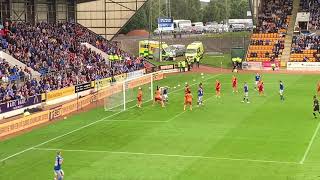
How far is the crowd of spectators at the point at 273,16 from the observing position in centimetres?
8032

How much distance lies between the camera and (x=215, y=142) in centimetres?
2930

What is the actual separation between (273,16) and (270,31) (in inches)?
161

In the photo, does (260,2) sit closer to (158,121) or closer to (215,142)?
(158,121)

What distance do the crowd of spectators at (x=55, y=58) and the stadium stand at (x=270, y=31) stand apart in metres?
18.4

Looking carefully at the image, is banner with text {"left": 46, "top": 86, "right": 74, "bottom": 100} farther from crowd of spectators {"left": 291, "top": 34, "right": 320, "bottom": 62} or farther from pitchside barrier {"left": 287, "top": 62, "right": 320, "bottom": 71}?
crowd of spectators {"left": 291, "top": 34, "right": 320, "bottom": 62}

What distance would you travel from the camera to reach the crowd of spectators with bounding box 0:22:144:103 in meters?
44.9

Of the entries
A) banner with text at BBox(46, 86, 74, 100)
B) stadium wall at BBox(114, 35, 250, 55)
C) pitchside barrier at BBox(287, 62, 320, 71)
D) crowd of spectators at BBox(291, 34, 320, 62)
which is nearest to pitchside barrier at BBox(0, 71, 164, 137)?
banner with text at BBox(46, 86, 74, 100)

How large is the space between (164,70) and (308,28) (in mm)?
25416

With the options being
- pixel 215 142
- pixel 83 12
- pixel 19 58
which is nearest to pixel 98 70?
pixel 19 58

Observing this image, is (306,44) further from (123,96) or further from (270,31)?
(123,96)

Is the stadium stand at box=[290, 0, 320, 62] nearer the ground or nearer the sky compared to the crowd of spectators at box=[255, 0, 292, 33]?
nearer the ground

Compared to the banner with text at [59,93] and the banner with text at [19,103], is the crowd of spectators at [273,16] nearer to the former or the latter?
the banner with text at [59,93]

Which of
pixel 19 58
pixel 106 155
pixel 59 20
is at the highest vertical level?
pixel 59 20

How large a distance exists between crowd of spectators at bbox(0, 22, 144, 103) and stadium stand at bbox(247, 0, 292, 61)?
60.2ft
